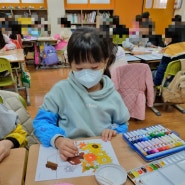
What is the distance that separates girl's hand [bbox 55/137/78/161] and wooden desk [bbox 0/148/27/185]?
0.13 m

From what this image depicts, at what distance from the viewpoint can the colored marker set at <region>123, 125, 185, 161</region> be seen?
735mm

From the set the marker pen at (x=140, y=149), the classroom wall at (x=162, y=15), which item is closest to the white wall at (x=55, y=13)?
the classroom wall at (x=162, y=15)

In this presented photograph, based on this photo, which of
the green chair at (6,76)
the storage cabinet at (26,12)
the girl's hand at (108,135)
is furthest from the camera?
the storage cabinet at (26,12)

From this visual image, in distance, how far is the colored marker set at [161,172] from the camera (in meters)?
0.64

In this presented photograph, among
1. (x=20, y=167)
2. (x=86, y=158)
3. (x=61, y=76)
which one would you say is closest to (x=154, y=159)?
(x=86, y=158)

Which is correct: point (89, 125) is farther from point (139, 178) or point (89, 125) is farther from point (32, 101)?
point (32, 101)

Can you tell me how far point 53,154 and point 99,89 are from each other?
0.44 meters

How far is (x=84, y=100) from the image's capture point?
993mm

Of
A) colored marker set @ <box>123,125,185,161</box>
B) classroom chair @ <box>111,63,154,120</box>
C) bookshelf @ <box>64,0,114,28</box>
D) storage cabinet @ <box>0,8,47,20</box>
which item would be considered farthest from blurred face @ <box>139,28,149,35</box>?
storage cabinet @ <box>0,8,47,20</box>

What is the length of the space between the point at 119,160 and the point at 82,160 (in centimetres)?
14

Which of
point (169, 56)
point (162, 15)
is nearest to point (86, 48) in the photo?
point (169, 56)

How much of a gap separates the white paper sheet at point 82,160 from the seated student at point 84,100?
0.10 meters

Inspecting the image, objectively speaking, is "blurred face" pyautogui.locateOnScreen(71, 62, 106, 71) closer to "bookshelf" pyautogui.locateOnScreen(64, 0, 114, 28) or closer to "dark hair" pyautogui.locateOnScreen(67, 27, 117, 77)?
"dark hair" pyautogui.locateOnScreen(67, 27, 117, 77)

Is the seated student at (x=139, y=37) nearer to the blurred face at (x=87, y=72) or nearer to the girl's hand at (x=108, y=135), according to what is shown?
the blurred face at (x=87, y=72)
